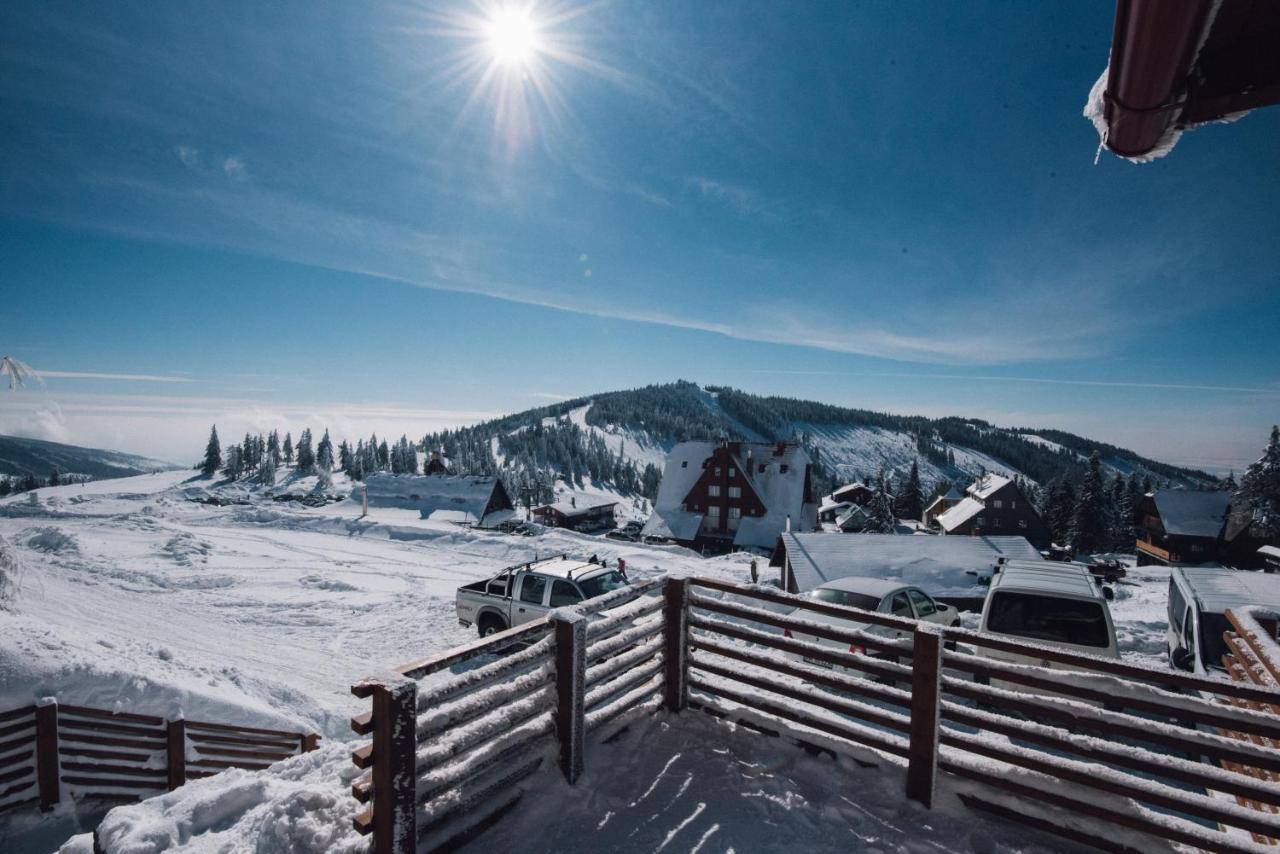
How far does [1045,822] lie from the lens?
3623mm

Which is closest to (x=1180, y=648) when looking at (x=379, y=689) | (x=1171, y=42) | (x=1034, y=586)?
(x=1034, y=586)

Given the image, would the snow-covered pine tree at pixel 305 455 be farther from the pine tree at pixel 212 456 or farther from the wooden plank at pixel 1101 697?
the wooden plank at pixel 1101 697

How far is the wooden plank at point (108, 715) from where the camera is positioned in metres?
6.24

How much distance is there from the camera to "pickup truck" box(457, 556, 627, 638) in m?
10.7

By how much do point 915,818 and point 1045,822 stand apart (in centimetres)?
83

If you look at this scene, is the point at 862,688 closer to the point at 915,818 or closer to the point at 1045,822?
the point at 915,818

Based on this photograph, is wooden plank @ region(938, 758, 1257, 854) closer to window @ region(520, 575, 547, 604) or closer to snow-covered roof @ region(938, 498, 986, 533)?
window @ region(520, 575, 547, 604)

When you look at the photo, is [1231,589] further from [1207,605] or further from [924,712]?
[924,712]

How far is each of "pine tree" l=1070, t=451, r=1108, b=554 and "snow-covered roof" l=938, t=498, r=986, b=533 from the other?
9.45m

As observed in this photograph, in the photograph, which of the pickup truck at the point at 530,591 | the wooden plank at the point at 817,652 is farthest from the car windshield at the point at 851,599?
the wooden plank at the point at 817,652

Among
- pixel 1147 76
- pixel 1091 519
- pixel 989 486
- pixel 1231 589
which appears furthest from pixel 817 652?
pixel 989 486

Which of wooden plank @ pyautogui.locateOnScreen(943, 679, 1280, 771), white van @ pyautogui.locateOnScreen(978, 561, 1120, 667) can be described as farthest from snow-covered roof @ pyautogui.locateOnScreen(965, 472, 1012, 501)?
wooden plank @ pyautogui.locateOnScreen(943, 679, 1280, 771)

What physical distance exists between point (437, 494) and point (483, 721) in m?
44.9

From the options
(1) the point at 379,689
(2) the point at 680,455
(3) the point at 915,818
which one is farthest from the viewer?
(2) the point at 680,455
